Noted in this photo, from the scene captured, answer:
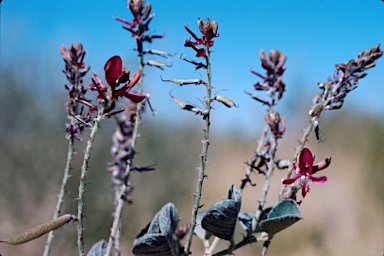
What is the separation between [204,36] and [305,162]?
0.18 meters

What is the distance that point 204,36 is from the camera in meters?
0.45

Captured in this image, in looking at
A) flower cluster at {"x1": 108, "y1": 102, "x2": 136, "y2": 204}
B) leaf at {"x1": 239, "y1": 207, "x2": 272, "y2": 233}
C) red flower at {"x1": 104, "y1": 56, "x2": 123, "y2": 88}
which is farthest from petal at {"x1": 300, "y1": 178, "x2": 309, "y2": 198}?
flower cluster at {"x1": 108, "y1": 102, "x2": 136, "y2": 204}

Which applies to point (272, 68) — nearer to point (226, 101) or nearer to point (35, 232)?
point (226, 101)

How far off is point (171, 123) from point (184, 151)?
0.80 ft

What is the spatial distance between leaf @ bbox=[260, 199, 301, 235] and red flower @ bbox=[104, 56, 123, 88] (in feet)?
0.72

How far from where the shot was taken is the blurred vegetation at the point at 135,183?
2.42 metres

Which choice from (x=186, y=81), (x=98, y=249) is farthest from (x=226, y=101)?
(x=98, y=249)

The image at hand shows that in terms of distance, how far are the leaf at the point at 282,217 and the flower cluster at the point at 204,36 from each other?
18cm

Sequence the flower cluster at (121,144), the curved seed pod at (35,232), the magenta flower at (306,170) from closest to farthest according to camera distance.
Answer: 1. the curved seed pod at (35,232)
2. the magenta flower at (306,170)
3. the flower cluster at (121,144)

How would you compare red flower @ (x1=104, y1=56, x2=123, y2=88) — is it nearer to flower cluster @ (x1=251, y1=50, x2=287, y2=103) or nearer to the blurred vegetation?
flower cluster @ (x1=251, y1=50, x2=287, y2=103)

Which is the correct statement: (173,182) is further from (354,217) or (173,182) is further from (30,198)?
(354,217)

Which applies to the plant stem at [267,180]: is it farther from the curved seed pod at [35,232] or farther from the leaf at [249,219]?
the curved seed pod at [35,232]

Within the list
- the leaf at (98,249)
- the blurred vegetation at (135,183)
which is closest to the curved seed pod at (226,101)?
the leaf at (98,249)

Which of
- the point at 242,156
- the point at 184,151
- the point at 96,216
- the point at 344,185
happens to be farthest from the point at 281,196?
the point at 242,156
